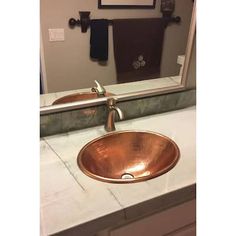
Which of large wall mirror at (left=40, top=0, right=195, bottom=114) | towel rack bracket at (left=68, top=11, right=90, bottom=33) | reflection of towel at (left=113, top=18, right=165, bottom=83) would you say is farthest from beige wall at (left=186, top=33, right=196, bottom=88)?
towel rack bracket at (left=68, top=11, right=90, bottom=33)

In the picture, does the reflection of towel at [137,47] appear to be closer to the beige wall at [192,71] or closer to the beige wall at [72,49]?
the beige wall at [72,49]

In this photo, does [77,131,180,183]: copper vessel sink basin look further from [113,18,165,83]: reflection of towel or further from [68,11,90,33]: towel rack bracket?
[68,11,90,33]: towel rack bracket

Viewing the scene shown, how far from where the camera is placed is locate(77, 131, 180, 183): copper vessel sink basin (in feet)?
3.51

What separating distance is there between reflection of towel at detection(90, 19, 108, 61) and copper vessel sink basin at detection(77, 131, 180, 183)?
0.36m

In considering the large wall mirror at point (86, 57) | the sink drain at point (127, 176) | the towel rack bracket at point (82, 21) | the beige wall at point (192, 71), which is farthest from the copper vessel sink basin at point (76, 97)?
the beige wall at point (192, 71)

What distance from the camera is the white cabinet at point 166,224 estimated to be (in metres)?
0.87

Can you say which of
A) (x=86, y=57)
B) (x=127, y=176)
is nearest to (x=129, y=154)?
(x=127, y=176)

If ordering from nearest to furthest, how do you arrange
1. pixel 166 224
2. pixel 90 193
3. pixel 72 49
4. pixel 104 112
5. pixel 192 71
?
pixel 90 193 → pixel 166 224 → pixel 72 49 → pixel 104 112 → pixel 192 71

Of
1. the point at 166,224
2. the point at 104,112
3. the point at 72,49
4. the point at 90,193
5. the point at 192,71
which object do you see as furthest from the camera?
the point at 192,71

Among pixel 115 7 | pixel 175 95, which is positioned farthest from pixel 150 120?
pixel 115 7

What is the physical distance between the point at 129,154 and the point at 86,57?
0.47 metres

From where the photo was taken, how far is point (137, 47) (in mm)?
1260

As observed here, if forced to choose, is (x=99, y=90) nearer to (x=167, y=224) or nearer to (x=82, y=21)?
(x=82, y=21)
